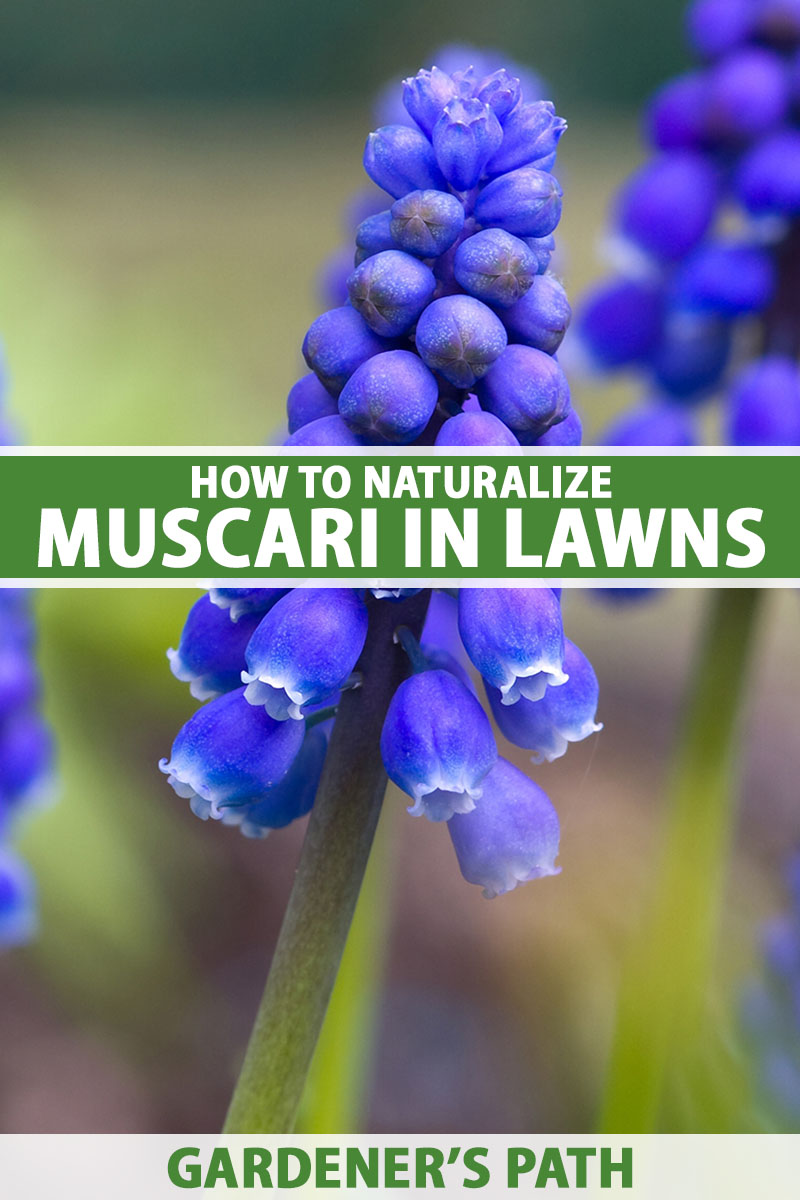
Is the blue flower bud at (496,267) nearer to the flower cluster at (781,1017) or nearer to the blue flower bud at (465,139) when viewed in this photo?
the blue flower bud at (465,139)

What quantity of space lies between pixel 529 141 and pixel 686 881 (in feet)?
4.12

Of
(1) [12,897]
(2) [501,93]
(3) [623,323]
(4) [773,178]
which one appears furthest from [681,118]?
(1) [12,897]

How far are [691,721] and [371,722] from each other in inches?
41.1

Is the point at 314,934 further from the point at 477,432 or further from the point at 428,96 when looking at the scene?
the point at 428,96

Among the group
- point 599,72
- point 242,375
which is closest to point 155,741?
point 242,375

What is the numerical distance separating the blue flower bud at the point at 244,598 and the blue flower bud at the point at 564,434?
246mm

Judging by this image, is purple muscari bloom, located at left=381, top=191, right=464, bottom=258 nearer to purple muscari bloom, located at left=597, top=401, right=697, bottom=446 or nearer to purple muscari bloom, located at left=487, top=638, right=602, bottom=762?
purple muscari bloom, located at left=487, top=638, right=602, bottom=762

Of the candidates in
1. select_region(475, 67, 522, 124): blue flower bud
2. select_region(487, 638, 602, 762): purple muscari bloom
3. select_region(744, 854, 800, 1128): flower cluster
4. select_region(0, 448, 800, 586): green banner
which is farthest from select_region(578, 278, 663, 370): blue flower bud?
select_region(487, 638, 602, 762): purple muscari bloom

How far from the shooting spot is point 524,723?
1084 mm

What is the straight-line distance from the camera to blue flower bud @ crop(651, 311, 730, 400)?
89.3 inches

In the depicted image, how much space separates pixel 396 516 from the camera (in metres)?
1.13

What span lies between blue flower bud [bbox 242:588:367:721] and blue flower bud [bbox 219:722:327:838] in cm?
14

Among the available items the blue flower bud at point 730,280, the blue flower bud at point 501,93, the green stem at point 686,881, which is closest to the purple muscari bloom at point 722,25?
the blue flower bud at point 730,280
